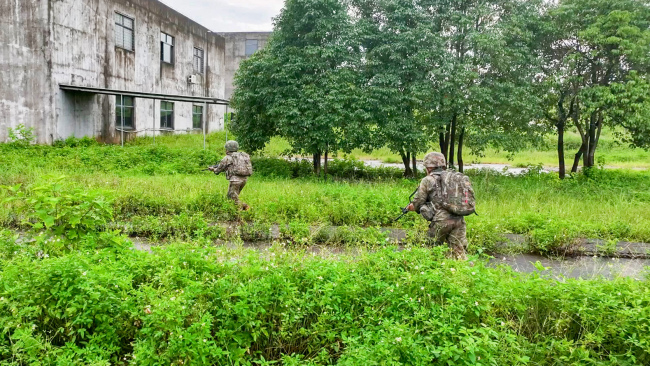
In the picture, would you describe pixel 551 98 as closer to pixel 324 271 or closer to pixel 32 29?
pixel 324 271

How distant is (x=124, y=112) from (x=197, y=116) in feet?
25.1

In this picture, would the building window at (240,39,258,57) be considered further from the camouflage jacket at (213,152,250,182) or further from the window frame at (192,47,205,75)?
the camouflage jacket at (213,152,250,182)

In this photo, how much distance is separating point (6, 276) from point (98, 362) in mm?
1294

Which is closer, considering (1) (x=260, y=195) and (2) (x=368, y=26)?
(1) (x=260, y=195)

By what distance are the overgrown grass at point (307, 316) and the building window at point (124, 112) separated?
19082 mm

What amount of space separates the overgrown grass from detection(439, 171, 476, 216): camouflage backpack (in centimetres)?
235

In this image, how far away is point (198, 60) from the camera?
96.5 feet

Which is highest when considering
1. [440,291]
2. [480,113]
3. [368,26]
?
[368,26]

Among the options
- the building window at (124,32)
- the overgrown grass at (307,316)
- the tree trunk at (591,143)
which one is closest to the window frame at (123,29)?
the building window at (124,32)

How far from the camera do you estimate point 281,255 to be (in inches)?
191

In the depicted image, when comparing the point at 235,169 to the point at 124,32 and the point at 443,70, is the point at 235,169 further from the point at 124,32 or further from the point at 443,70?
the point at 124,32

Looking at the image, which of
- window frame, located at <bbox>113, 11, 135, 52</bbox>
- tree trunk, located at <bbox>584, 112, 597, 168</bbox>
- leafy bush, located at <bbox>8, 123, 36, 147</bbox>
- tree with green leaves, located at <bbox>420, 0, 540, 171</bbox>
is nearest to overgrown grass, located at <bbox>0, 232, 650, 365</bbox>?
tree with green leaves, located at <bbox>420, 0, 540, 171</bbox>

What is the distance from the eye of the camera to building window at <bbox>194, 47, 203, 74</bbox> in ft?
95.1

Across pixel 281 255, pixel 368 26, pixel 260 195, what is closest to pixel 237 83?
pixel 368 26
